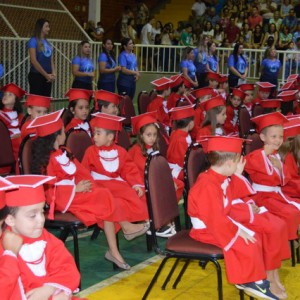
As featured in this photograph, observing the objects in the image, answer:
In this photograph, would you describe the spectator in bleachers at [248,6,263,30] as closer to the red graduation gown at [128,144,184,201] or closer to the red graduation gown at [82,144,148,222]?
the red graduation gown at [128,144,184,201]

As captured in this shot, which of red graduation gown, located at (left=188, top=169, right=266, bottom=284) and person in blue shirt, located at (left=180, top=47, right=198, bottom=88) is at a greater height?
person in blue shirt, located at (left=180, top=47, right=198, bottom=88)

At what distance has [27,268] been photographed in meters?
3.11

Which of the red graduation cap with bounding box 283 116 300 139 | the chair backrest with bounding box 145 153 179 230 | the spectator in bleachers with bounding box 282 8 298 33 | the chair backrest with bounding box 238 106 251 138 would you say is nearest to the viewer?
the chair backrest with bounding box 145 153 179 230

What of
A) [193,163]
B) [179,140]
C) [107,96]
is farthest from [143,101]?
[193,163]

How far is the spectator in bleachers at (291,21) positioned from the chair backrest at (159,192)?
1339 centimetres

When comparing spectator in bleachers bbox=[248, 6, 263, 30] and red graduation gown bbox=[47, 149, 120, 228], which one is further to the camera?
spectator in bleachers bbox=[248, 6, 263, 30]

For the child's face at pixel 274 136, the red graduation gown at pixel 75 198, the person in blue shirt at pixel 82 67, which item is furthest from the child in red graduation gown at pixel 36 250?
the person in blue shirt at pixel 82 67

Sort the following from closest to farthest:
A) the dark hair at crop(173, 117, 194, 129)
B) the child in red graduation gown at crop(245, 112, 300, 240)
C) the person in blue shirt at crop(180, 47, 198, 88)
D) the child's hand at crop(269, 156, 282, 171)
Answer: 1. the child in red graduation gown at crop(245, 112, 300, 240)
2. the child's hand at crop(269, 156, 282, 171)
3. the dark hair at crop(173, 117, 194, 129)
4. the person in blue shirt at crop(180, 47, 198, 88)

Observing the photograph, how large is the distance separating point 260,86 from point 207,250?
273 inches

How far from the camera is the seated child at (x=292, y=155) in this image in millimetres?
5172

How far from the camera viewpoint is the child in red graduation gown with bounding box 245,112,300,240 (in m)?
4.77

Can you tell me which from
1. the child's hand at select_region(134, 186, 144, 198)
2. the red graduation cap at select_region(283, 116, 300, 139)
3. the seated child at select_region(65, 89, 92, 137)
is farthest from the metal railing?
the red graduation cap at select_region(283, 116, 300, 139)

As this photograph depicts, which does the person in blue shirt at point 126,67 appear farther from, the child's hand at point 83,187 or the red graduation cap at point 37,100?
the child's hand at point 83,187

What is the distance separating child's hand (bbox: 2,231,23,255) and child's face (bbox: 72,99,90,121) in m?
3.81
